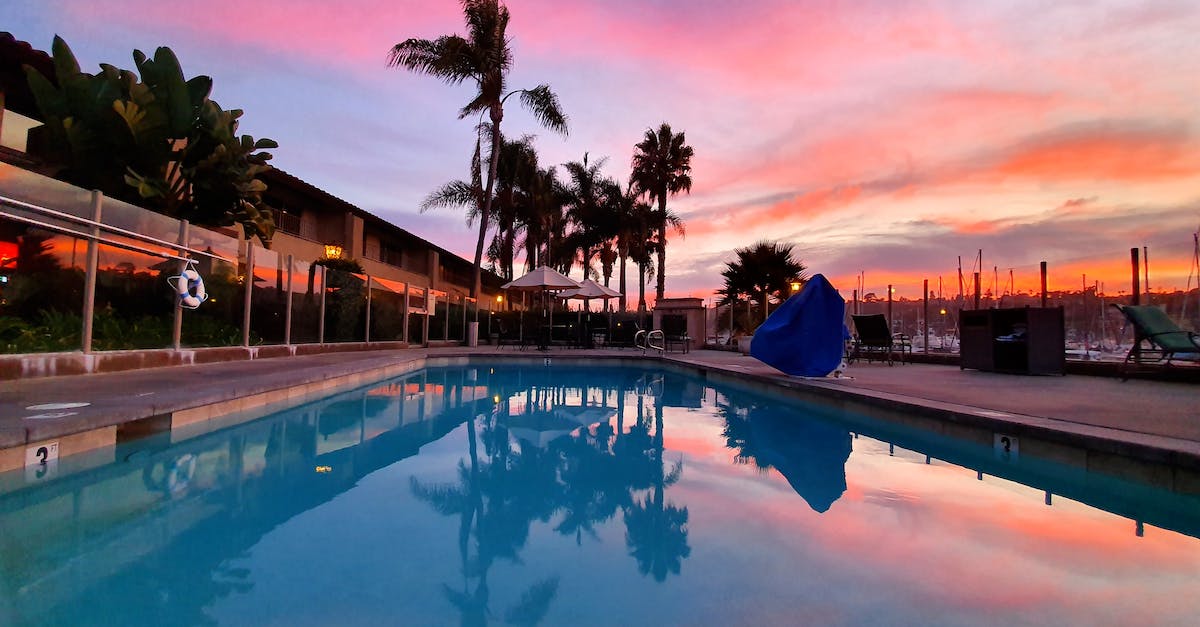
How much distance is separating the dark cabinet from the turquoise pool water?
4888mm

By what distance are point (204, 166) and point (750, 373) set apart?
1040 centimetres

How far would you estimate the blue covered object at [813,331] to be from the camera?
26.1 feet

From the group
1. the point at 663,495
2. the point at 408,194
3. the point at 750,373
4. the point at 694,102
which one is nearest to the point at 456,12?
the point at 408,194

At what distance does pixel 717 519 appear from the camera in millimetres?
2951

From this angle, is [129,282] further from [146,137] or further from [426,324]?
[426,324]

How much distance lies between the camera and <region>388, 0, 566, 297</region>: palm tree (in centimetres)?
1852

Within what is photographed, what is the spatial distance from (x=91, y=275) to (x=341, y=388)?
129 inches

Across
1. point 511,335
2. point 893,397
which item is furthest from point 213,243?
point 511,335

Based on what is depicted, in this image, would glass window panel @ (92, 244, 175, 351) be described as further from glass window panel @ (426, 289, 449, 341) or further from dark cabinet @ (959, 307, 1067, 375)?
dark cabinet @ (959, 307, 1067, 375)

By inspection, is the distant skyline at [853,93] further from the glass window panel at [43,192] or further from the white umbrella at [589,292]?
the glass window panel at [43,192]

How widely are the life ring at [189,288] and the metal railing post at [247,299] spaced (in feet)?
5.20

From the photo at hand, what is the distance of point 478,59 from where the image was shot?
61.9ft

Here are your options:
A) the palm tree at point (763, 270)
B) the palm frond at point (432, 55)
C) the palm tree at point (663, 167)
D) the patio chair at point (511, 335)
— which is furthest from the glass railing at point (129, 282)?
the palm tree at point (763, 270)

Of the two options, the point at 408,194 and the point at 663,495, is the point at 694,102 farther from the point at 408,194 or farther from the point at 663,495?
the point at 408,194
